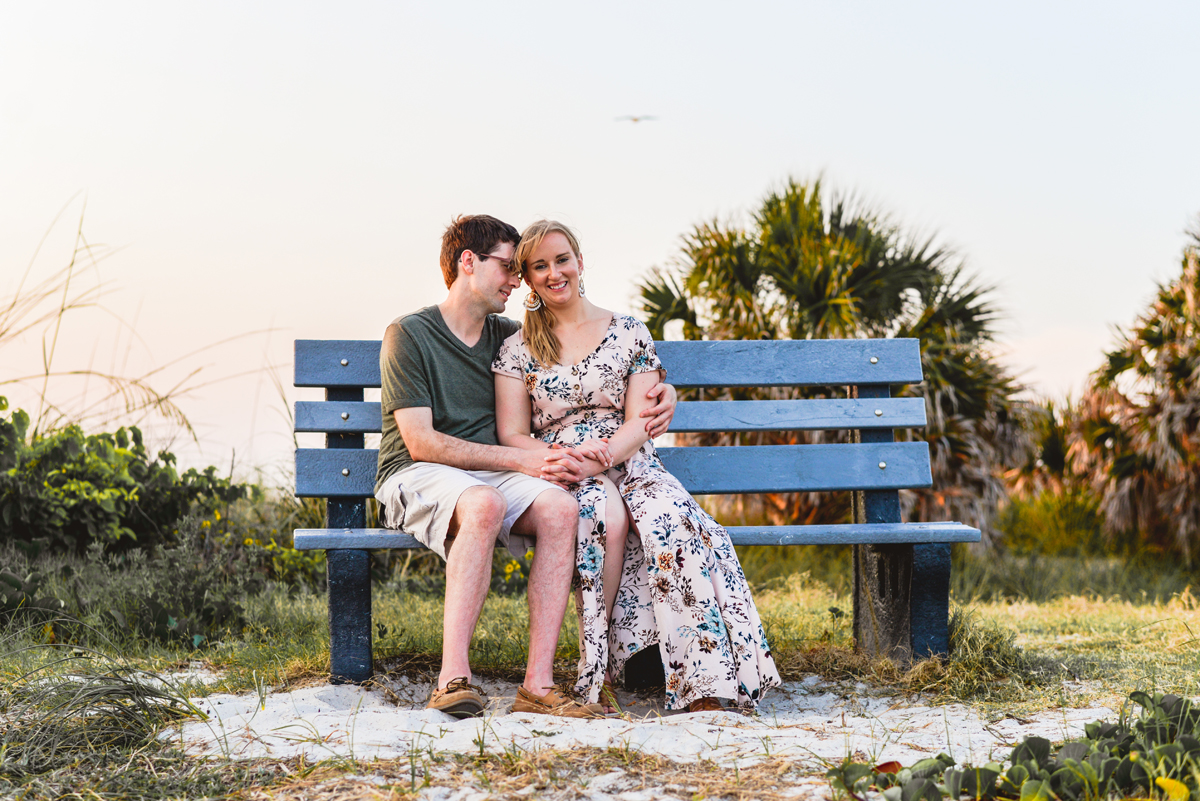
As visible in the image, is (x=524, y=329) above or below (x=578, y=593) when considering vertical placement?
above

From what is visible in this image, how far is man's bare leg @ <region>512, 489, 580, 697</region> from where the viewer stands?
2.83 metres

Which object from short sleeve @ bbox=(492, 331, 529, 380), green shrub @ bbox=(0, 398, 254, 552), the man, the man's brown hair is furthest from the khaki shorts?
green shrub @ bbox=(0, 398, 254, 552)

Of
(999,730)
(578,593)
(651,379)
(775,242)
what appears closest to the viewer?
(999,730)

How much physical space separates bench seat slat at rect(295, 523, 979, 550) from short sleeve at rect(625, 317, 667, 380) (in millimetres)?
600

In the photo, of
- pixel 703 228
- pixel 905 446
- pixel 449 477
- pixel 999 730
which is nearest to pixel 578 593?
pixel 449 477

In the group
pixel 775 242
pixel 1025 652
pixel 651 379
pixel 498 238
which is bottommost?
pixel 1025 652

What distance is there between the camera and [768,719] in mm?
2738

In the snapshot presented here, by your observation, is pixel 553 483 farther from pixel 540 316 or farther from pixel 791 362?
Result: pixel 791 362

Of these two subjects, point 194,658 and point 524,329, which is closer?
point 524,329

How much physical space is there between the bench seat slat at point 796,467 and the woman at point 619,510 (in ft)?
1.34

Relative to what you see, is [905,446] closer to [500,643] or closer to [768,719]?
[768,719]

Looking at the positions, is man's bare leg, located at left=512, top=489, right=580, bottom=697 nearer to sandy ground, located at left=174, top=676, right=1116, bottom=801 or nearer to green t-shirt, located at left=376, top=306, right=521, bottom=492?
sandy ground, located at left=174, top=676, right=1116, bottom=801

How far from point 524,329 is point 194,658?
1.74m

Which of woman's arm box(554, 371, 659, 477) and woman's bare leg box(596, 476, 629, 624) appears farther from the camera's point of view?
woman's arm box(554, 371, 659, 477)
